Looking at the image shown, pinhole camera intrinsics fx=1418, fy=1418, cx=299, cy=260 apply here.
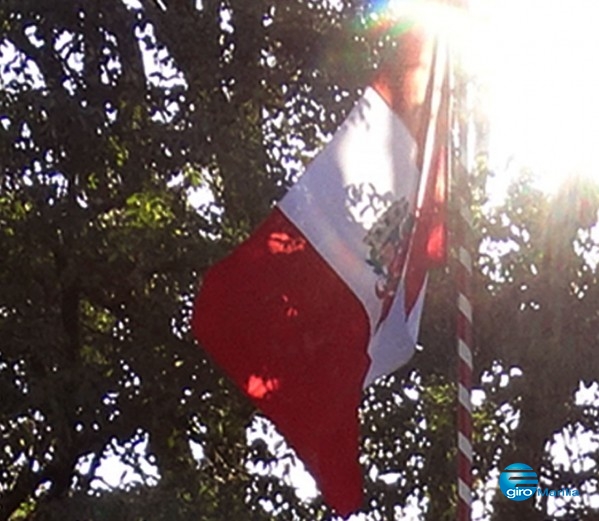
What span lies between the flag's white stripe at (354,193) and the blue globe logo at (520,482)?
389 cm

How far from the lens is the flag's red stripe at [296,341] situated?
6066mm

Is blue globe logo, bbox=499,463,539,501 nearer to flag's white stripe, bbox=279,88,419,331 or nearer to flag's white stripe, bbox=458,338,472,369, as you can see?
flag's white stripe, bbox=458,338,472,369

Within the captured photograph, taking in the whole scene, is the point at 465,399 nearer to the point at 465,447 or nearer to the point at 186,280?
the point at 465,447

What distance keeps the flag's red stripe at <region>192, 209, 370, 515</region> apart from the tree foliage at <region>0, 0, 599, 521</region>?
3.26 meters

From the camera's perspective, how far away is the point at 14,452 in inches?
399

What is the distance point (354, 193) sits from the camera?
6.49 meters

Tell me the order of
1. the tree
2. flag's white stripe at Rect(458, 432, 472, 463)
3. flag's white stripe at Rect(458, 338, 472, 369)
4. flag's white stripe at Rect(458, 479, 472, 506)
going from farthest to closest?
the tree → flag's white stripe at Rect(458, 338, 472, 369) → flag's white stripe at Rect(458, 432, 472, 463) → flag's white stripe at Rect(458, 479, 472, 506)

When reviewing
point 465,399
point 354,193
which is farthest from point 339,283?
point 465,399

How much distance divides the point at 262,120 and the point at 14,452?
10.2 ft

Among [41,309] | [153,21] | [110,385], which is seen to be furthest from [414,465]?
[153,21]

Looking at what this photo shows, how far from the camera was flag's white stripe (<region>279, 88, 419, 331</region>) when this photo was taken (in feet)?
21.0

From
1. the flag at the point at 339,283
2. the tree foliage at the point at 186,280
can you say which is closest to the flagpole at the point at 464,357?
the flag at the point at 339,283

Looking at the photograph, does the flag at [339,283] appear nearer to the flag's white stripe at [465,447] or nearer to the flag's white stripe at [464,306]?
the flag's white stripe at [464,306]

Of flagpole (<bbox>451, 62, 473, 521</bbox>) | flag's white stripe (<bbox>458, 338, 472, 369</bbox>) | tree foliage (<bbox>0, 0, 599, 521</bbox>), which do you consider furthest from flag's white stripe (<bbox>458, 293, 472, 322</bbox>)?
tree foliage (<bbox>0, 0, 599, 521</bbox>)
